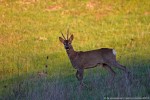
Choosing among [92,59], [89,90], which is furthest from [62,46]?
[89,90]

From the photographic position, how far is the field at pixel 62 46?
8.68 metres

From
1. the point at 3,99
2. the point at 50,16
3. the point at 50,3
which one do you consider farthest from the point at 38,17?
the point at 3,99

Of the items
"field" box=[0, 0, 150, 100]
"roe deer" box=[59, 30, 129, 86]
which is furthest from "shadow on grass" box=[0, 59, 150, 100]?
"roe deer" box=[59, 30, 129, 86]

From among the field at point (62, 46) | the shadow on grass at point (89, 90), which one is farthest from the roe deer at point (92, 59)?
the shadow on grass at point (89, 90)

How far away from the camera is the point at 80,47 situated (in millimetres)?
16266

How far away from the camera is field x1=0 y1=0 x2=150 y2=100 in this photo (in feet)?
28.5

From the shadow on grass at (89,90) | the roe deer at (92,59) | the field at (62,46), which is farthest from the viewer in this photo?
the roe deer at (92,59)

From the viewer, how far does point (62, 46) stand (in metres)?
16.4

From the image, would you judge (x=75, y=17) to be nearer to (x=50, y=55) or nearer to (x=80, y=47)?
(x=80, y=47)

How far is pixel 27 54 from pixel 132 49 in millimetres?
3335

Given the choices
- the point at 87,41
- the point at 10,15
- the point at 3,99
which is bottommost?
the point at 3,99

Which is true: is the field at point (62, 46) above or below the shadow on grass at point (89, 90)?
above

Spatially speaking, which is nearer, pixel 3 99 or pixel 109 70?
pixel 3 99

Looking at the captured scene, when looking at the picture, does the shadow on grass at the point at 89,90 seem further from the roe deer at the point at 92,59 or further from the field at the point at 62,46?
the roe deer at the point at 92,59
